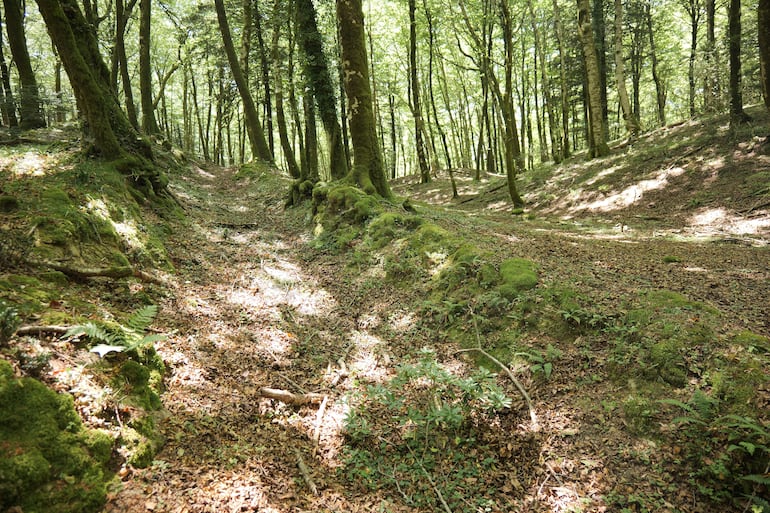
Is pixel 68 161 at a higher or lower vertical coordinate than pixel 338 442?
higher

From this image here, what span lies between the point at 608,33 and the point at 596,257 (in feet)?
72.9

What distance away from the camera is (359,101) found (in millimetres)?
10266

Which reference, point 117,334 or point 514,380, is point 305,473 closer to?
point 117,334

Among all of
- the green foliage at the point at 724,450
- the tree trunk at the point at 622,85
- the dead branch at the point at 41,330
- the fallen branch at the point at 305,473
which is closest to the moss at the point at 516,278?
the green foliage at the point at 724,450

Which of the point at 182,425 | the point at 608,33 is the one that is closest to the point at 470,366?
the point at 182,425

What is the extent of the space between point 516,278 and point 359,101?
683 centimetres

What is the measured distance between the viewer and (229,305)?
19.5 feet

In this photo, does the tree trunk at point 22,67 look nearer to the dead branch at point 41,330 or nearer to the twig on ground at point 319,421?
the dead branch at point 41,330

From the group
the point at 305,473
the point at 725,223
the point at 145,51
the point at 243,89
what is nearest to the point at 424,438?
the point at 305,473

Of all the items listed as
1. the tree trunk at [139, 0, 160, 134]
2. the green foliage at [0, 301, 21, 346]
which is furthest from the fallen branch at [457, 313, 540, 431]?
the tree trunk at [139, 0, 160, 134]

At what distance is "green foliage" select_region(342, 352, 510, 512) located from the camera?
136 inches

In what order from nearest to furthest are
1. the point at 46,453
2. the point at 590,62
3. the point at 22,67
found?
the point at 46,453, the point at 22,67, the point at 590,62

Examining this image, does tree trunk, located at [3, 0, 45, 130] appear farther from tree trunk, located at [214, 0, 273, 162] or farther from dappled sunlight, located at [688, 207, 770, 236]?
dappled sunlight, located at [688, 207, 770, 236]

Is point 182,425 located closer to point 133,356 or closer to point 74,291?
point 133,356
